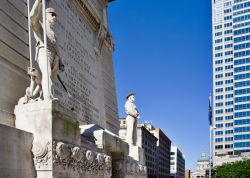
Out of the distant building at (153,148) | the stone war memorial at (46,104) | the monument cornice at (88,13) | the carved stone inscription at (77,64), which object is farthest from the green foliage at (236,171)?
the stone war memorial at (46,104)

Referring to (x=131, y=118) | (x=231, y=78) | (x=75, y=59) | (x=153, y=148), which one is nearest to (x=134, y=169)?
(x=131, y=118)

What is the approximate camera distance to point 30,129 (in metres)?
11.8

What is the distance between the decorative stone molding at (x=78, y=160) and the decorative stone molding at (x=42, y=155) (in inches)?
6.6

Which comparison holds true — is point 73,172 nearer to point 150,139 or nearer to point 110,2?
point 110,2

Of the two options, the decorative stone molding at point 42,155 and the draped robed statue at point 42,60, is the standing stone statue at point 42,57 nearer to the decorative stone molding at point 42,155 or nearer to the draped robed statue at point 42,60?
the draped robed statue at point 42,60

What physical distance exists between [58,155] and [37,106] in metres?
1.47

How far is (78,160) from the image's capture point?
13055mm

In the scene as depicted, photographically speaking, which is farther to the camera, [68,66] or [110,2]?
[110,2]

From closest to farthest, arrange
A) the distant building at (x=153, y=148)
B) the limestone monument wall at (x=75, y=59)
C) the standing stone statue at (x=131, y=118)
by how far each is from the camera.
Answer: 1. the limestone monument wall at (x=75, y=59)
2. the standing stone statue at (x=131, y=118)
3. the distant building at (x=153, y=148)

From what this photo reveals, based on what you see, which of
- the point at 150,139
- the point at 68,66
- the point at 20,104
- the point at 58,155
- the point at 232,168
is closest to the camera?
the point at 58,155

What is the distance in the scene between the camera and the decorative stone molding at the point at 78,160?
38.2 feet

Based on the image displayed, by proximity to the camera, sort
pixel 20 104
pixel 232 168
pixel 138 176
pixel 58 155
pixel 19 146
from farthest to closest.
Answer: pixel 232 168 → pixel 138 176 → pixel 20 104 → pixel 58 155 → pixel 19 146

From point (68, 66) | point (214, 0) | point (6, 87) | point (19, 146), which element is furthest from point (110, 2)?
point (214, 0)

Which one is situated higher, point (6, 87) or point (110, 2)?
point (110, 2)
